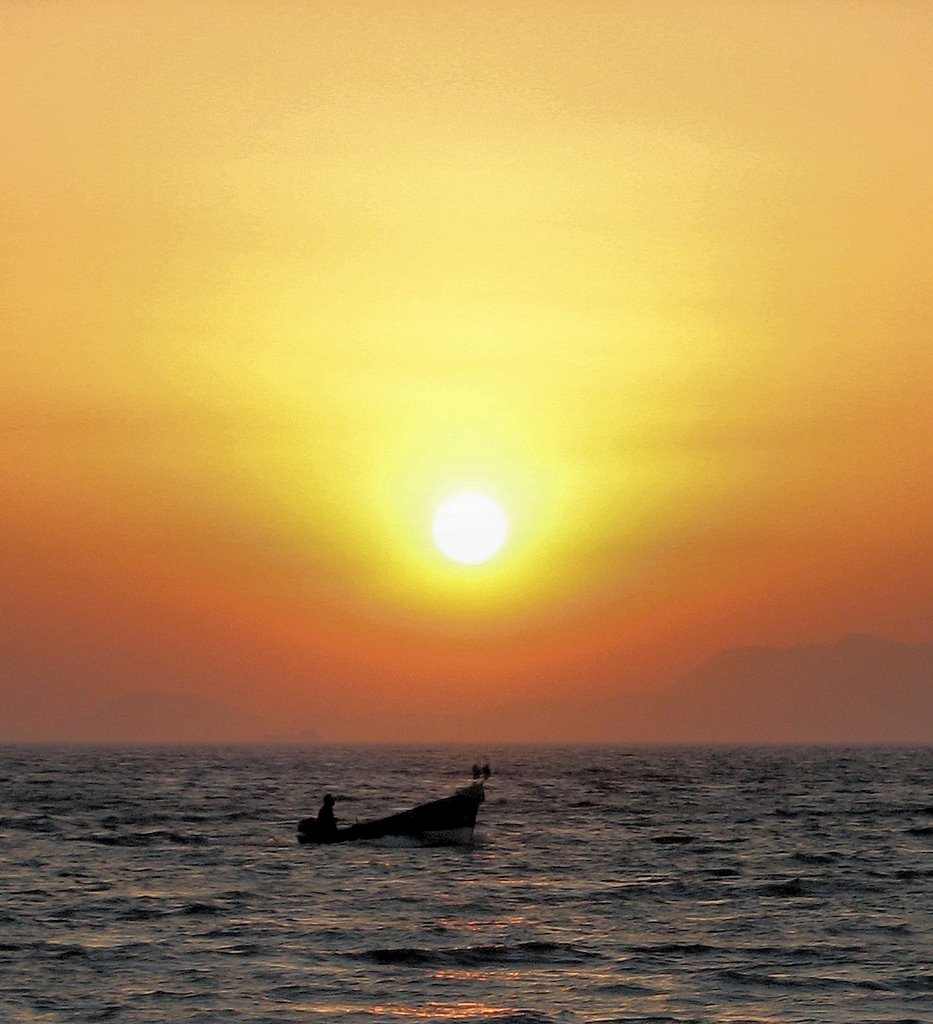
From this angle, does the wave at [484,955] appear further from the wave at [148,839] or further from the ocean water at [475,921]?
the wave at [148,839]

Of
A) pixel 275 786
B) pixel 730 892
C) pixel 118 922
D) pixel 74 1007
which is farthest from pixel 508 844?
pixel 275 786

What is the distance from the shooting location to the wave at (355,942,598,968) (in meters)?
38.6

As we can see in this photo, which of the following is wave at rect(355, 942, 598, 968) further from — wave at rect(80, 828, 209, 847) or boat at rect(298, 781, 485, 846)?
wave at rect(80, 828, 209, 847)

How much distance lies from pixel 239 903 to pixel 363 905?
3.84m

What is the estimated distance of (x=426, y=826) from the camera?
6719 centimetres

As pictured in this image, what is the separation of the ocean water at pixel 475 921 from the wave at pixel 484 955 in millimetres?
106

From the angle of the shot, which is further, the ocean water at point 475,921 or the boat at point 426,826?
the boat at point 426,826

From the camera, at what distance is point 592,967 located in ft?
125

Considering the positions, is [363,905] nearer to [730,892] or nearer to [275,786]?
[730,892]

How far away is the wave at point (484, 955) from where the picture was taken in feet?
127

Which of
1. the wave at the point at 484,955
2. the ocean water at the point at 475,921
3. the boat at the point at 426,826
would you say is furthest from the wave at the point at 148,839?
the wave at the point at 484,955

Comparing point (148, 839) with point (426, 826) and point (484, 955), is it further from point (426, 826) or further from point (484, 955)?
point (484, 955)

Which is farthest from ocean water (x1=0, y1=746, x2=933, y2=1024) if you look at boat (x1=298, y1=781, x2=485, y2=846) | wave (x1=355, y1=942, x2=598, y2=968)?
boat (x1=298, y1=781, x2=485, y2=846)

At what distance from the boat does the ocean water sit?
66 centimetres
